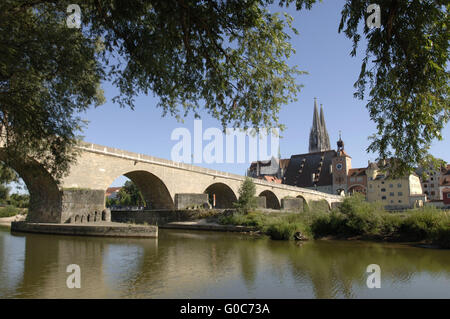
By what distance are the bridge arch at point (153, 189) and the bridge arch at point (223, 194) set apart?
8593 millimetres

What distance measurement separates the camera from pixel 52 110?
710 centimetres

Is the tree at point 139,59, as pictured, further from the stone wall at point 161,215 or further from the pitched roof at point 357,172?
the pitched roof at point 357,172

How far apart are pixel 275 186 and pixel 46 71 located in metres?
46.9

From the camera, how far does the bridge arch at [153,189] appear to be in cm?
2983

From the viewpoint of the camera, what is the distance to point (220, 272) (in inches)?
315

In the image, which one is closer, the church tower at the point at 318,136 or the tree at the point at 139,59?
the tree at the point at 139,59

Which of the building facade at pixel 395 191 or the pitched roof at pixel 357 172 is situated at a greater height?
the pitched roof at pixel 357 172

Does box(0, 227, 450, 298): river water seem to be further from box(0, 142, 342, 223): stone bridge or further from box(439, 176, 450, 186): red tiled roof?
box(439, 176, 450, 186): red tiled roof

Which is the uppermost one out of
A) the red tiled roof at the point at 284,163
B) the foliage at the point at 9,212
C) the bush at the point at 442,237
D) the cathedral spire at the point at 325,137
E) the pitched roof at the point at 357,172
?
the cathedral spire at the point at 325,137

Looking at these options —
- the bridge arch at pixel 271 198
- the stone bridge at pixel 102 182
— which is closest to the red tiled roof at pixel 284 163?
the bridge arch at pixel 271 198

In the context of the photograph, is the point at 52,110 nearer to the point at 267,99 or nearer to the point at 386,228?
the point at 267,99

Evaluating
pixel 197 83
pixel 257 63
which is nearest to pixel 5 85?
pixel 197 83

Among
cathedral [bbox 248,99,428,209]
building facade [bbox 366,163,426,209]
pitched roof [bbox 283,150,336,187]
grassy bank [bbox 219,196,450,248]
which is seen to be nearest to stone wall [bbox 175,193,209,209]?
grassy bank [bbox 219,196,450,248]

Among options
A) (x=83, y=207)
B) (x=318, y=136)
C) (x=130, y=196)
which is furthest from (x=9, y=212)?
(x=318, y=136)
